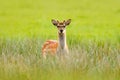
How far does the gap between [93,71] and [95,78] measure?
0.59 meters

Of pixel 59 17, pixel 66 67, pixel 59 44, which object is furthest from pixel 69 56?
pixel 59 17

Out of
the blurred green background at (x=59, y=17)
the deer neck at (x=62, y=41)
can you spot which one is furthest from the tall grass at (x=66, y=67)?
the blurred green background at (x=59, y=17)

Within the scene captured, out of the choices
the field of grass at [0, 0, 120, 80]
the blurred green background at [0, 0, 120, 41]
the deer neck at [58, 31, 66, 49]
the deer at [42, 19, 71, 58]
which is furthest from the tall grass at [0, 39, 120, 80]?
the blurred green background at [0, 0, 120, 41]

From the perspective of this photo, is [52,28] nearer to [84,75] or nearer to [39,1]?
[39,1]

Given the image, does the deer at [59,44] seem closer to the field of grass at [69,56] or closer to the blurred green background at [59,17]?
the field of grass at [69,56]

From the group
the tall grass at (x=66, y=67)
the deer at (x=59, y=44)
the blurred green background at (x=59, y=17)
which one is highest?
the blurred green background at (x=59, y=17)

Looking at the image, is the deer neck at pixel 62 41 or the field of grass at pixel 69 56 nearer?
the field of grass at pixel 69 56

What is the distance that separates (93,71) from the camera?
10547mm

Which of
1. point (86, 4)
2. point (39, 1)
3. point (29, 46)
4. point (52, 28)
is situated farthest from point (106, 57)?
point (39, 1)

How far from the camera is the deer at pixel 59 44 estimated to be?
502 inches

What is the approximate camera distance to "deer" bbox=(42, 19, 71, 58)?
12758 millimetres

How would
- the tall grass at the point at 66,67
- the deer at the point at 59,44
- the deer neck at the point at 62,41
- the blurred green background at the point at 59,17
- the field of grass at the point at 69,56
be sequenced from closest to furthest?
the tall grass at the point at 66,67 → the field of grass at the point at 69,56 → the deer at the point at 59,44 → the deer neck at the point at 62,41 → the blurred green background at the point at 59,17

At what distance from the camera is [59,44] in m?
13.1

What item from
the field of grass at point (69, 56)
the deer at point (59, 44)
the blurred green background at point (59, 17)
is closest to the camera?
the field of grass at point (69, 56)
